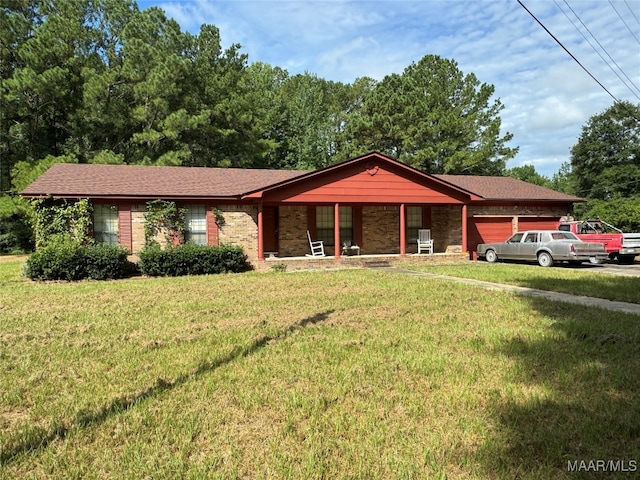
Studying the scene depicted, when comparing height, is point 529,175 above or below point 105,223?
above

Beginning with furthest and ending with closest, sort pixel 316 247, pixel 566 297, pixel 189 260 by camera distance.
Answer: pixel 316 247, pixel 189 260, pixel 566 297

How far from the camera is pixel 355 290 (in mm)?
9953

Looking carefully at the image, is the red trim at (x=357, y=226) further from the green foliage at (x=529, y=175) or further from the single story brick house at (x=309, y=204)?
the green foliage at (x=529, y=175)

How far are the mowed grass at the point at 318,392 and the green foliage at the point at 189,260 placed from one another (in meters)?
6.03

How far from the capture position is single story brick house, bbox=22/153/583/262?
14906 mm

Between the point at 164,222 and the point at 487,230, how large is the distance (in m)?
14.3

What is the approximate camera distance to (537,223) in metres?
20.7

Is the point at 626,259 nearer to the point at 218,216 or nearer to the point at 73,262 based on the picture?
the point at 218,216

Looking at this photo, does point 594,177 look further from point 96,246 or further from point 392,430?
point 392,430

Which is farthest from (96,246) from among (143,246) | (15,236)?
(15,236)

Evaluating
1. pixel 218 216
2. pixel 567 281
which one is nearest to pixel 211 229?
pixel 218 216

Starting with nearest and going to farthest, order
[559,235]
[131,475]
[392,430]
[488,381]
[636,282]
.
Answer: [131,475]
[392,430]
[488,381]
[636,282]
[559,235]

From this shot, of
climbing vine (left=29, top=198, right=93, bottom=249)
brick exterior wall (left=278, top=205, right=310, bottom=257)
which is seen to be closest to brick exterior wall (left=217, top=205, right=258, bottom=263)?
brick exterior wall (left=278, top=205, right=310, bottom=257)

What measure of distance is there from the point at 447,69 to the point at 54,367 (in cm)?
3824
